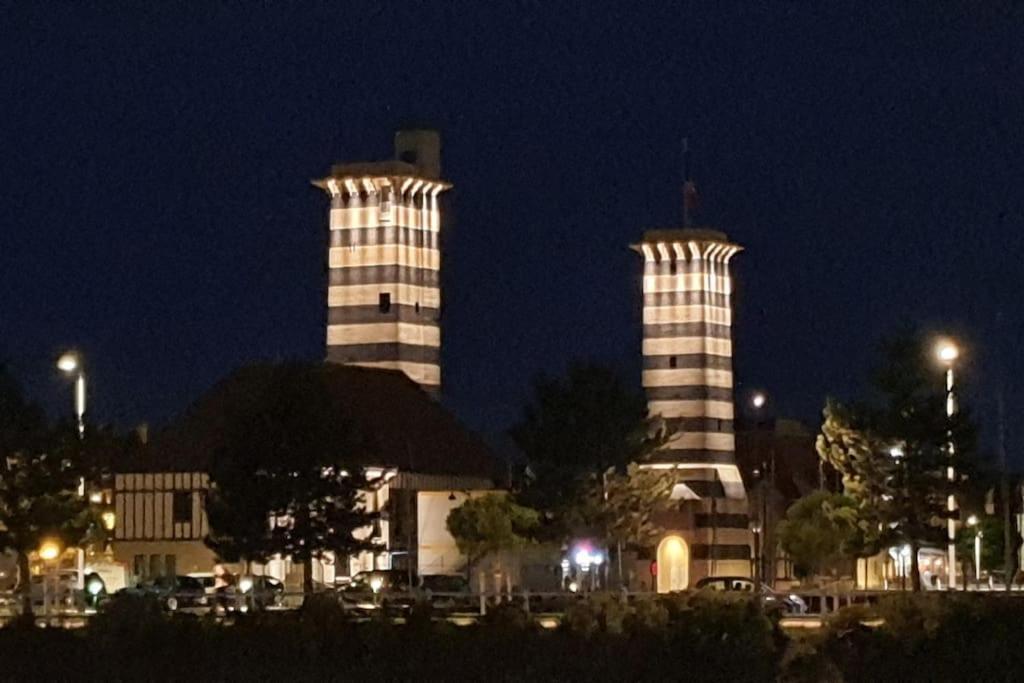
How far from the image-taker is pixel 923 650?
35.4 metres

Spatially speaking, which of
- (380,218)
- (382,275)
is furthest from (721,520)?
(380,218)

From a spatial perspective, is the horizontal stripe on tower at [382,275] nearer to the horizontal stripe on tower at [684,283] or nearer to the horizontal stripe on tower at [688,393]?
the horizontal stripe on tower at [688,393]

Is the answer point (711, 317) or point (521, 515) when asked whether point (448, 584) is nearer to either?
point (521, 515)

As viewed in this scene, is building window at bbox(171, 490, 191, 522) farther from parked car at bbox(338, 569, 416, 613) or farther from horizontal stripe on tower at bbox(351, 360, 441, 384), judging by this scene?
horizontal stripe on tower at bbox(351, 360, 441, 384)

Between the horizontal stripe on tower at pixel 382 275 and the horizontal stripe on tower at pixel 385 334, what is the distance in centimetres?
217

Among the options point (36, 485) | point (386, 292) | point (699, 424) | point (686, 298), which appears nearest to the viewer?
point (36, 485)

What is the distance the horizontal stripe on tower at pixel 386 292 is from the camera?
115 metres

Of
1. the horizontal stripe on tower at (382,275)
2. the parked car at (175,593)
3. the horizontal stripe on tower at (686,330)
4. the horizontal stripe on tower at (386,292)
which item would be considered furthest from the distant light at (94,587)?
the horizontal stripe on tower at (686,330)

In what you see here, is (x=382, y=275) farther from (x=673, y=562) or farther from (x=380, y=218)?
(x=673, y=562)

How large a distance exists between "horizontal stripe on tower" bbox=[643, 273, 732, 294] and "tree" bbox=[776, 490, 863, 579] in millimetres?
26026

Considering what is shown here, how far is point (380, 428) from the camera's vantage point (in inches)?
3878

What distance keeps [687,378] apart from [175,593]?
251ft

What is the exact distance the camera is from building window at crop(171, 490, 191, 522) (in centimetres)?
9294

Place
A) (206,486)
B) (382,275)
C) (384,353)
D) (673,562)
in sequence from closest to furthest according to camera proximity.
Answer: (206,486)
(384,353)
(382,275)
(673,562)
